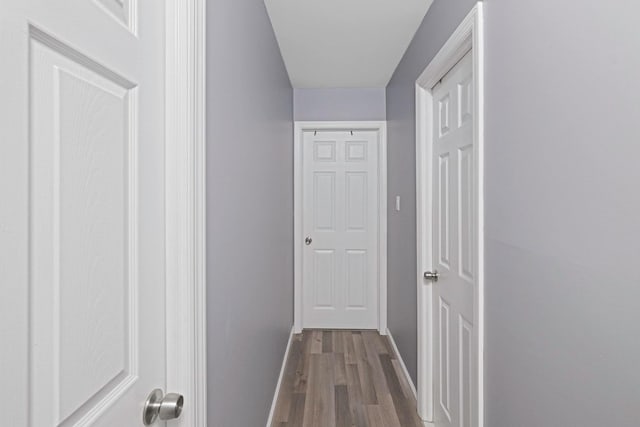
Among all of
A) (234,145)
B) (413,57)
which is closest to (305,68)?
(413,57)

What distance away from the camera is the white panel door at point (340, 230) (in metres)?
3.82

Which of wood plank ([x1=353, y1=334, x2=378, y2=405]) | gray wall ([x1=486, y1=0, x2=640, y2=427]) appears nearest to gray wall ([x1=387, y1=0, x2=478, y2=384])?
wood plank ([x1=353, y1=334, x2=378, y2=405])

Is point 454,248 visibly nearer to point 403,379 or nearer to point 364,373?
point 403,379

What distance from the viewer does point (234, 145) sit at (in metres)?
1.43

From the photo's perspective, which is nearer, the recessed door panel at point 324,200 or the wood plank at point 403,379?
the wood plank at point 403,379

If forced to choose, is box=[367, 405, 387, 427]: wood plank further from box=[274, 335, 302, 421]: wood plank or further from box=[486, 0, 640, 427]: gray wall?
box=[486, 0, 640, 427]: gray wall

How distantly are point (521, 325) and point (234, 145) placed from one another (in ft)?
3.82

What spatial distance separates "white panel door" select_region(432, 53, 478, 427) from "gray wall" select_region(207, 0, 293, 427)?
0.93 m

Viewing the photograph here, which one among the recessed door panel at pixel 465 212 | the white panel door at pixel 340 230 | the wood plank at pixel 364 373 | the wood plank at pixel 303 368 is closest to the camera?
the recessed door panel at pixel 465 212

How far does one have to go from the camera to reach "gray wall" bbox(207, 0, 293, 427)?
116cm

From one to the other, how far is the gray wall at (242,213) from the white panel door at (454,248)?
36.6 inches
